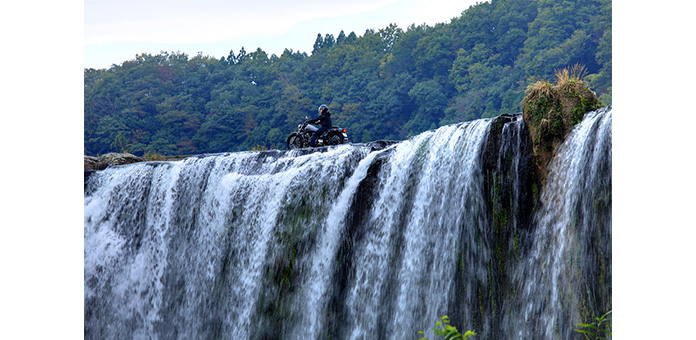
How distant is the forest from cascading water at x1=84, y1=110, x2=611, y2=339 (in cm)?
2255

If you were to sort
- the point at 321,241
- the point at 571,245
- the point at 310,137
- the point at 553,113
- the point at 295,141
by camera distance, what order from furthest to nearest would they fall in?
1. the point at 295,141
2. the point at 310,137
3. the point at 321,241
4. the point at 553,113
5. the point at 571,245

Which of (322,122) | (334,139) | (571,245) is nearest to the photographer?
(571,245)

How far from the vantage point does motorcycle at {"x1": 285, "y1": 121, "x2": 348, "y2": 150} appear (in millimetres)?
10984

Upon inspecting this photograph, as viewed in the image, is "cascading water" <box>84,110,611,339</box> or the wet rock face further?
"cascading water" <box>84,110,611,339</box>

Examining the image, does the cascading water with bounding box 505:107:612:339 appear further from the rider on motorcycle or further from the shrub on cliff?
the rider on motorcycle

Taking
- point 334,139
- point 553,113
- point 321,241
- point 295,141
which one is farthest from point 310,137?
point 553,113

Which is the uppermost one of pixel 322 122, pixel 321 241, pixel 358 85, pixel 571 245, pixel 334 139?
pixel 358 85

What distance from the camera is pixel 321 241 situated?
762 centimetres

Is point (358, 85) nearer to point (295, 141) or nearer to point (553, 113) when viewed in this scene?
point (295, 141)

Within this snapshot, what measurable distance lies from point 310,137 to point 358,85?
88.2 ft

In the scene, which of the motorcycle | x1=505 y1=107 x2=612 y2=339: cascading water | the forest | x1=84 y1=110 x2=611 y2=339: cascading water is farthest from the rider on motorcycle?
the forest

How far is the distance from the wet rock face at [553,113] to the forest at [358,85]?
77.2ft

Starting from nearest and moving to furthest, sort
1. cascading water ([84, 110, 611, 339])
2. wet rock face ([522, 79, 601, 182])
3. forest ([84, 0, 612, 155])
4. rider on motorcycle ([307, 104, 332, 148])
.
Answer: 1. wet rock face ([522, 79, 601, 182])
2. cascading water ([84, 110, 611, 339])
3. rider on motorcycle ([307, 104, 332, 148])
4. forest ([84, 0, 612, 155])

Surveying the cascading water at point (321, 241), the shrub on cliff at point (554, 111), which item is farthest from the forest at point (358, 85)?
the shrub on cliff at point (554, 111)
